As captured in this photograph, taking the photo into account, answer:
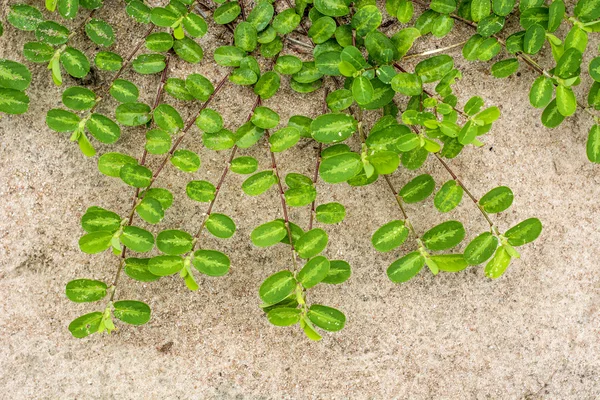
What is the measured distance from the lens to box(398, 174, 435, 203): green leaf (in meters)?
2.30

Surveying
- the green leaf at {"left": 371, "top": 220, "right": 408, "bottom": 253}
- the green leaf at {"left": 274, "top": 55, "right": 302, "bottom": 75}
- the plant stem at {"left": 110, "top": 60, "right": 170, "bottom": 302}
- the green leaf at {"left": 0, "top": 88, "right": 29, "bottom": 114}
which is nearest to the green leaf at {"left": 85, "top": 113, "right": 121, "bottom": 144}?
the plant stem at {"left": 110, "top": 60, "right": 170, "bottom": 302}

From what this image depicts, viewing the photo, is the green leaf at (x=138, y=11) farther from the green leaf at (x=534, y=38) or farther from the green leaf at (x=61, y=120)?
the green leaf at (x=534, y=38)

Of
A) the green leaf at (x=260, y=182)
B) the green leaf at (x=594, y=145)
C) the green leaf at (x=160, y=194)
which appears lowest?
the green leaf at (x=160, y=194)

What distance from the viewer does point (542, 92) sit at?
2.23 m

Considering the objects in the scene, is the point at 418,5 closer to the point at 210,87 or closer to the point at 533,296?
the point at 210,87

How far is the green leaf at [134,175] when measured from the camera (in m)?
2.19

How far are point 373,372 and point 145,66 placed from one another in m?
1.48

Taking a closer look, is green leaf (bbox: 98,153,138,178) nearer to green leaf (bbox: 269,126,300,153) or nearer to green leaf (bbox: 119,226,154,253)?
green leaf (bbox: 119,226,154,253)

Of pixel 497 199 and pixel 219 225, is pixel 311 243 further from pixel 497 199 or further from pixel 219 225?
pixel 497 199

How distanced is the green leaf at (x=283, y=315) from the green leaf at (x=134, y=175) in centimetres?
64

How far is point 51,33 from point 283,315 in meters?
1.32

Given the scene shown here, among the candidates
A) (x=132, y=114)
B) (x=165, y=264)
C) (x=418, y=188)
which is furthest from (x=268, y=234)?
(x=132, y=114)

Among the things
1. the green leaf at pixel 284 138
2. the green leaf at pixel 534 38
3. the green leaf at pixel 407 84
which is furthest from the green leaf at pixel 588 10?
the green leaf at pixel 284 138

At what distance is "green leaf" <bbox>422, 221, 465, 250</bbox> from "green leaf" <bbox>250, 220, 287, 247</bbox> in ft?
1.75
